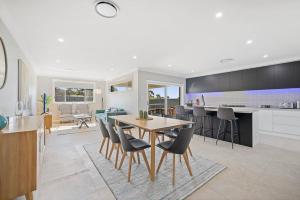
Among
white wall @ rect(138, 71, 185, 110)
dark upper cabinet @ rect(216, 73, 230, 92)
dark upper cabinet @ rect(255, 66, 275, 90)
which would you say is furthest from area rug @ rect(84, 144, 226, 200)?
dark upper cabinet @ rect(216, 73, 230, 92)

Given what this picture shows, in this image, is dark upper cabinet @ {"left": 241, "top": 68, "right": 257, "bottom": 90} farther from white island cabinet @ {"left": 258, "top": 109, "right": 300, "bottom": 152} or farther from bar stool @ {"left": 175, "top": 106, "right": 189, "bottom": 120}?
bar stool @ {"left": 175, "top": 106, "right": 189, "bottom": 120}

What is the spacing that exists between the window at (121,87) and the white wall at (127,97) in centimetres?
16

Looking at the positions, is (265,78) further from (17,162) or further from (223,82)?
(17,162)

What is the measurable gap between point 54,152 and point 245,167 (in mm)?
3788

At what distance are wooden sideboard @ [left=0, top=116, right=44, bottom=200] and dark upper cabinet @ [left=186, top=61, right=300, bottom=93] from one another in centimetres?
614

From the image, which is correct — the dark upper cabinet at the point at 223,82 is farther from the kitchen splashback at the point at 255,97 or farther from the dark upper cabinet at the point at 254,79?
the kitchen splashback at the point at 255,97

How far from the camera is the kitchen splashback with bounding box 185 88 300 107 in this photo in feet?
14.4

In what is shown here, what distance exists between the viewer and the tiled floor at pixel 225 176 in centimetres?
166

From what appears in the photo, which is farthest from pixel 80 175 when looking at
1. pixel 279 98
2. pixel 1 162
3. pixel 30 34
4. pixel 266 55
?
pixel 279 98

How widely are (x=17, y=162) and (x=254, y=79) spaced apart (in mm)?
6361

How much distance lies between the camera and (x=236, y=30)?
2.62 metres

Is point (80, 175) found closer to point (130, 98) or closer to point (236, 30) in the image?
point (236, 30)

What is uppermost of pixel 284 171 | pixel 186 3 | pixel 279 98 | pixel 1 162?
pixel 186 3

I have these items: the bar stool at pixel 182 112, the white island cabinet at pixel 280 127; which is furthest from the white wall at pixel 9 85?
the white island cabinet at pixel 280 127
